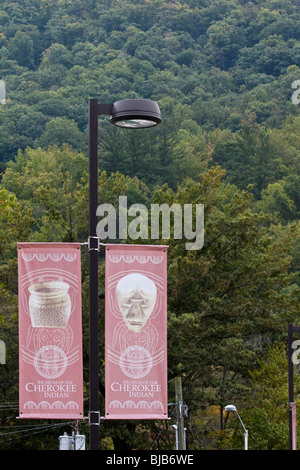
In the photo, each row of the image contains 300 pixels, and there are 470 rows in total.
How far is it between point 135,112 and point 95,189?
89cm

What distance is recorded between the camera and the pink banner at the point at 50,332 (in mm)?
8344

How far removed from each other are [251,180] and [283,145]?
398 inches

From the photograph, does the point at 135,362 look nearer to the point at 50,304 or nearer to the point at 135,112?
the point at 50,304

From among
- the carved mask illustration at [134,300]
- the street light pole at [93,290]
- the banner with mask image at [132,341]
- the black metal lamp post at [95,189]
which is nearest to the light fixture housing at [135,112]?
the black metal lamp post at [95,189]

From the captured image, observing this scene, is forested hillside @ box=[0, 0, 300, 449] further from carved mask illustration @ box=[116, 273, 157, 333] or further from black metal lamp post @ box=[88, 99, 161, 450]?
carved mask illustration @ box=[116, 273, 157, 333]

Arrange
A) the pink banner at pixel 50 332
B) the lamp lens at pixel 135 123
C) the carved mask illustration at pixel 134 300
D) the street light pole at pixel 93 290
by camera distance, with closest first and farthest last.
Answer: the street light pole at pixel 93 290, the pink banner at pixel 50 332, the carved mask illustration at pixel 134 300, the lamp lens at pixel 135 123

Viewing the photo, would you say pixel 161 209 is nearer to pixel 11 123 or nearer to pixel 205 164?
pixel 205 164

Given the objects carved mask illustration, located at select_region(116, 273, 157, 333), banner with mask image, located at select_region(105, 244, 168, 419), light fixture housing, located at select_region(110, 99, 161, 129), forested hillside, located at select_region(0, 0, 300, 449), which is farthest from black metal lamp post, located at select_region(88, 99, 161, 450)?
forested hillside, located at select_region(0, 0, 300, 449)

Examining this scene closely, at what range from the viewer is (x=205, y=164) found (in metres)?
102

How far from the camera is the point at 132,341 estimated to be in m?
8.47

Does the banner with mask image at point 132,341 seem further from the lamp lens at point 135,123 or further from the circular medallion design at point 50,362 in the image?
the lamp lens at point 135,123

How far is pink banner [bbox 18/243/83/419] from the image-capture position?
27.4 feet
